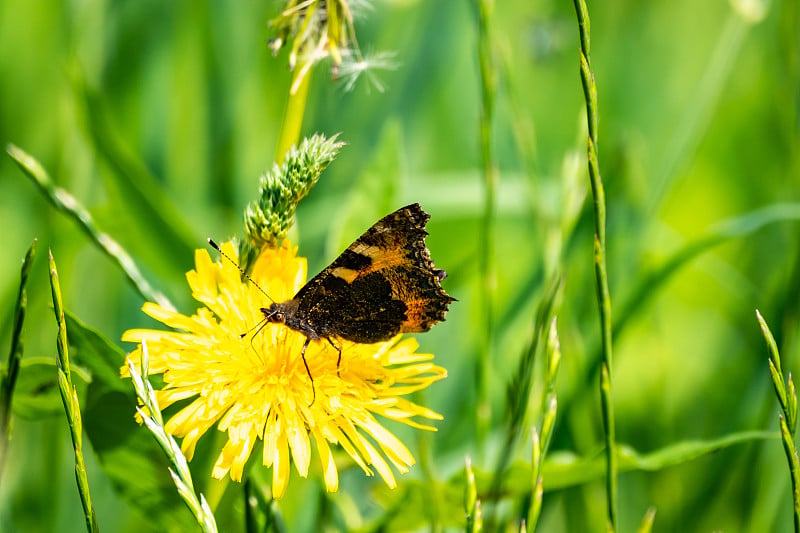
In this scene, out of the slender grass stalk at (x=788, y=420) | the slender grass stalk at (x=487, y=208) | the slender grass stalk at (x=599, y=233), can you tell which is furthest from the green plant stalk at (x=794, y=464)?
the slender grass stalk at (x=487, y=208)

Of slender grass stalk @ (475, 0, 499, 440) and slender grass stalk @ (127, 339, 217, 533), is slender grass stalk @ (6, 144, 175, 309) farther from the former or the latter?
slender grass stalk @ (475, 0, 499, 440)

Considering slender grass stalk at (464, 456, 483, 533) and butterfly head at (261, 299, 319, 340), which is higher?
butterfly head at (261, 299, 319, 340)

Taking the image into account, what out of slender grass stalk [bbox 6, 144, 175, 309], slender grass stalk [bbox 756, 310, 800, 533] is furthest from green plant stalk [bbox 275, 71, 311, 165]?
slender grass stalk [bbox 756, 310, 800, 533]

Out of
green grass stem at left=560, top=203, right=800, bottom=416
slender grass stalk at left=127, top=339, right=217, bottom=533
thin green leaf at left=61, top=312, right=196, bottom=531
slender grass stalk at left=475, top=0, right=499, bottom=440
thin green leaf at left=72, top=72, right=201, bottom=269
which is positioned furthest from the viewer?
thin green leaf at left=72, top=72, right=201, bottom=269

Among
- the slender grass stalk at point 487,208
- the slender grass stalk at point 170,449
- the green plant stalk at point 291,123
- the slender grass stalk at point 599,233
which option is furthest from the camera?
the slender grass stalk at point 487,208

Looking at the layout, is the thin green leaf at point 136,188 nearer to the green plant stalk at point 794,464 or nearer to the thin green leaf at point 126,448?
the thin green leaf at point 126,448

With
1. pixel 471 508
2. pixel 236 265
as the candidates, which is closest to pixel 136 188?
pixel 236 265
